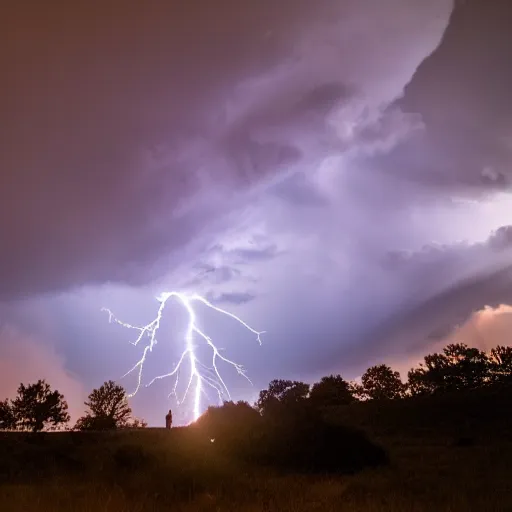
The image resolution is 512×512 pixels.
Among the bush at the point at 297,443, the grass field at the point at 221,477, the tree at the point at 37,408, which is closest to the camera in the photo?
the grass field at the point at 221,477

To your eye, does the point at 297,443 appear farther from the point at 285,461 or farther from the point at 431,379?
the point at 431,379

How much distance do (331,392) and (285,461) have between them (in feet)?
229

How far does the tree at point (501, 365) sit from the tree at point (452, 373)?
1.22 metres

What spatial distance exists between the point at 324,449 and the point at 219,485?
12.1m

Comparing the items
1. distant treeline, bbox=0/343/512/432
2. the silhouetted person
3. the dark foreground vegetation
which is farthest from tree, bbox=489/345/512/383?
the silhouetted person

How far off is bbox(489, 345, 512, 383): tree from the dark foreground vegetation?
4472 cm

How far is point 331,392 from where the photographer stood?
90.1 meters

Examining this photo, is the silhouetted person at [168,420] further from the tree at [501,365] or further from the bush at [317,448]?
the tree at [501,365]

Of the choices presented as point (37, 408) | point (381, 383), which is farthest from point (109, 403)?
point (381, 383)

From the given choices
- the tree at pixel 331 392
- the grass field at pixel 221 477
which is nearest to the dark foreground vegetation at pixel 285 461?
the grass field at pixel 221 477

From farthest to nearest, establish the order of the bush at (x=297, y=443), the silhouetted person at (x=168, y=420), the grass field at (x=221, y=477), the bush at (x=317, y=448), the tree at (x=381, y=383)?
1. the tree at (x=381, y=383)
2. the silhouetted person at (x=168, y=420)
3. the bush at (x=297, y=443)
4. the bush at (x=317, y=448)
5. the grass field at (x=221, y=477)

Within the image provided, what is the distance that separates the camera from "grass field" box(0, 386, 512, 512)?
10.8m

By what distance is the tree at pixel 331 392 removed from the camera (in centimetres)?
8788

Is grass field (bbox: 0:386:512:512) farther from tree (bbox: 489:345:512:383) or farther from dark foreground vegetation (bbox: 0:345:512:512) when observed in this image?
tree (bbox: 489:345:512:383)
